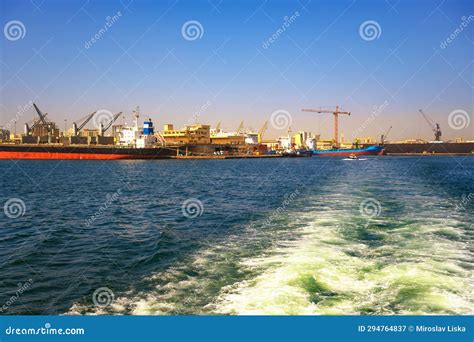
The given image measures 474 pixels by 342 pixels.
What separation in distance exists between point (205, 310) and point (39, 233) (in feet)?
34.1

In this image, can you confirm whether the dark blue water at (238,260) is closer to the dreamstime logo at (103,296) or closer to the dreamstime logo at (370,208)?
the dreamstime logo at (103,296)

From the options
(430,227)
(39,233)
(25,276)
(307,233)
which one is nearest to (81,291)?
(25,276)

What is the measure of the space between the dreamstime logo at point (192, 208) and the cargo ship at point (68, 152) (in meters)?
72.1

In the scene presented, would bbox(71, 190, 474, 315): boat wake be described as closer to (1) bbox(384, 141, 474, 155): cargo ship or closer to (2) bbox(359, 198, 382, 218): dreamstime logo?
(2) bbox(359, 198, 382, 218): dreamstime logo

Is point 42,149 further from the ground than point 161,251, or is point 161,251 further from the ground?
point 42,149

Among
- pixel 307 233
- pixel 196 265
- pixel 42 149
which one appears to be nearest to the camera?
pixel 196 265

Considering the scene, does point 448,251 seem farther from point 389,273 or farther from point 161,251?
point 161,251

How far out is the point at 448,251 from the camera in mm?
10836

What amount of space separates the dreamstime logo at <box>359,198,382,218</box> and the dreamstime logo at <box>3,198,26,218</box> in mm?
18337

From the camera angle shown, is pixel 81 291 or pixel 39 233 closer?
pixel 81 291
